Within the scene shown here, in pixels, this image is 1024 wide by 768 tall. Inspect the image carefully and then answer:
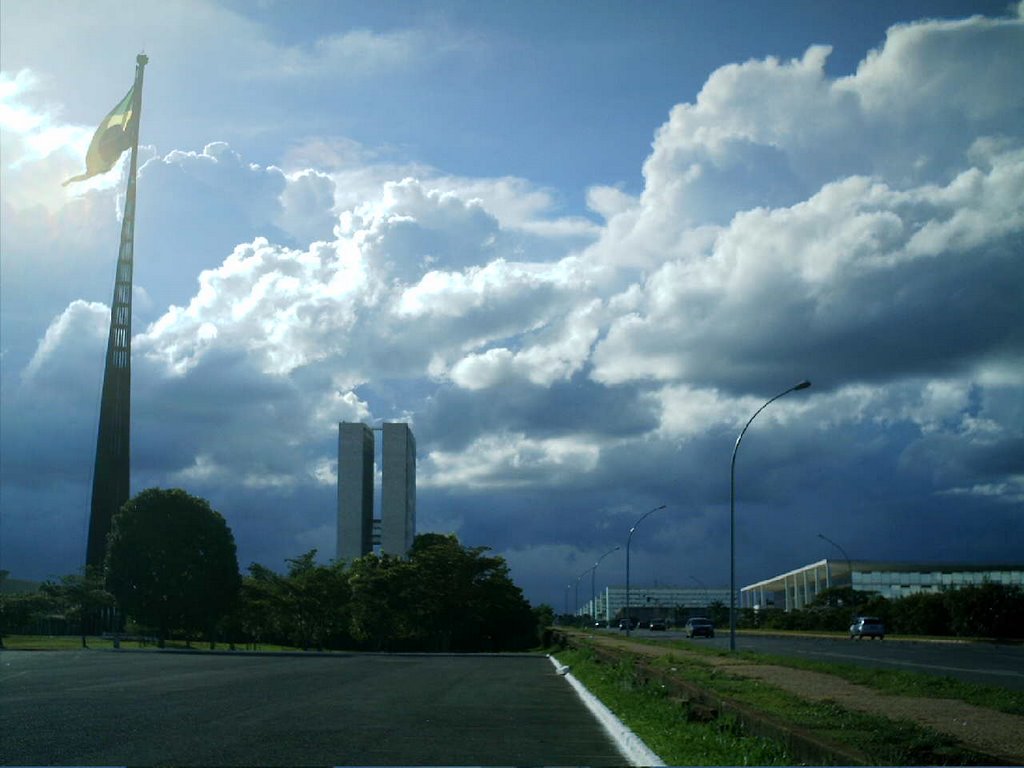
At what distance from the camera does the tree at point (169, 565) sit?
63781 mm

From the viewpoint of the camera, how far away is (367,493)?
112 m

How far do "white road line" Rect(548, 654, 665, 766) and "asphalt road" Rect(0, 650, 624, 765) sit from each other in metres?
0.17

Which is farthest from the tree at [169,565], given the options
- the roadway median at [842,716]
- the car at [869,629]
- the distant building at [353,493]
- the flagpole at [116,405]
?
the roadway median at [842,716]

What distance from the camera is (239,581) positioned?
66.4 meters

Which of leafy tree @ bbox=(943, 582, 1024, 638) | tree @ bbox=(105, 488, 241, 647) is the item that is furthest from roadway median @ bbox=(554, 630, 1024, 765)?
tree @ bbox=(105, 488, 241, 647)

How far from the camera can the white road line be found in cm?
1137

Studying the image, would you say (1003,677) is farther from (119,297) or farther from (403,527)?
(403,527)

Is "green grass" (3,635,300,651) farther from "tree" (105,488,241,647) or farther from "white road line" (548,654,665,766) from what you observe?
"white road line" (548,654,665,766)

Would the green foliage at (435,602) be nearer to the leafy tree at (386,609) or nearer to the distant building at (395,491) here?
the leafy tree at (386,609)

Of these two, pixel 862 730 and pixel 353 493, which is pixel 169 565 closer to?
pixel 353 493

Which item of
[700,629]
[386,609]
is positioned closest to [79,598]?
[386,609]

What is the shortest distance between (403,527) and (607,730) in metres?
94.3

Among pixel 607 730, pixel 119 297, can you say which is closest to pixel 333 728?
pixel 607 730

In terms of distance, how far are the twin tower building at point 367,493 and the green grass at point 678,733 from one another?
8823cm
